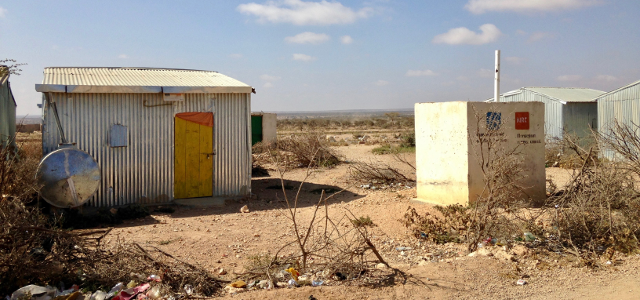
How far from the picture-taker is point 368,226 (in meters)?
8.67

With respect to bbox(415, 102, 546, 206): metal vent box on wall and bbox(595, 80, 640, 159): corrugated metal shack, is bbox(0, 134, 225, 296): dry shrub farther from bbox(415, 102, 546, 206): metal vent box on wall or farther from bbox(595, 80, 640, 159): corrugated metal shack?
bbox(595, 80, 640, 159): corrugated metal shack

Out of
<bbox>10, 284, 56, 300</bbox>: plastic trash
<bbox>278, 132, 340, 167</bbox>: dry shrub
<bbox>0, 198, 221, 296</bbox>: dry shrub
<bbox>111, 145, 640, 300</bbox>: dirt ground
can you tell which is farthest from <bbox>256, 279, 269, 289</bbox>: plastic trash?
<bbox>278, 132, 340, 167</bbox>: dry shrub

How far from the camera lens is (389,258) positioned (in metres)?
6.96

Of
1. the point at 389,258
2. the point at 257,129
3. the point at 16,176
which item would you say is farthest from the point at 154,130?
the point at 257,129

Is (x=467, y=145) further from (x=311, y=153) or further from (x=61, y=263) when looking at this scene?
(x=311, y=153)

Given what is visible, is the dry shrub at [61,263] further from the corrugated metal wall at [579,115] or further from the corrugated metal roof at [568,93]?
the corrugated metal roof at [568,93]

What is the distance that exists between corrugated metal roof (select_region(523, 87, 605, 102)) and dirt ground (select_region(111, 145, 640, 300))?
1183 cm

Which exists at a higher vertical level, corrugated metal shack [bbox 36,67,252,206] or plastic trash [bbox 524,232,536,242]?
corrugated metal shack [bbox 36,67,252,206]

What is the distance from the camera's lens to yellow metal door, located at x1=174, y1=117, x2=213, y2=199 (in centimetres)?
1105

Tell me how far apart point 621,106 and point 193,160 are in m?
15.1

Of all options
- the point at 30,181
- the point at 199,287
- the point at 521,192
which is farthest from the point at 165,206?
the point at 521,192

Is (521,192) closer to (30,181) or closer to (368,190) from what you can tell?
(368,190)

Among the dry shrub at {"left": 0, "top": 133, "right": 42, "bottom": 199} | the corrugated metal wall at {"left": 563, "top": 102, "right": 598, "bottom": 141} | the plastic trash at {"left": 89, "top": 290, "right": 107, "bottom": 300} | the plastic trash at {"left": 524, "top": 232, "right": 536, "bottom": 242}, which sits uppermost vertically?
the corrugated metal wall at {"left": 563, "top": 102, "right": 598, "bottom": 141}

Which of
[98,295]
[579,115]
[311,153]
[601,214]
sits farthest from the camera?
[579,115]
